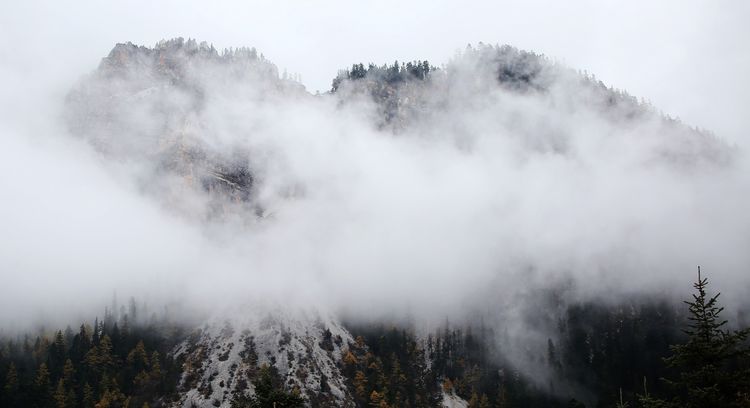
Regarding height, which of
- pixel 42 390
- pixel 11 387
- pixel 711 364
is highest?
pixel 711 364

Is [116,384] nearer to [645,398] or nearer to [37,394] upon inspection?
[37,394]

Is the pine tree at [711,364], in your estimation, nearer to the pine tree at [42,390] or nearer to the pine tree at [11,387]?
the pine tree at [11,387]

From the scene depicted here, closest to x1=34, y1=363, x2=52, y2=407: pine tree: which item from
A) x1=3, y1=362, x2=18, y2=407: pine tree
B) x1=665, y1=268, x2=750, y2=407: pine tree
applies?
x1=3, y1=362, x2=18, y2=407: pine tree

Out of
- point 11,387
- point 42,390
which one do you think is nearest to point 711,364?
point 42,390

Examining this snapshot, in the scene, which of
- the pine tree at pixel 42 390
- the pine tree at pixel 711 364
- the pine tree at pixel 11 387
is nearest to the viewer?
the pine tree at pixel 711 364

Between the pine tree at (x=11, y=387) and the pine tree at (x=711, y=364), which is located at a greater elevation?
the pine tree at (x=711, y=364)

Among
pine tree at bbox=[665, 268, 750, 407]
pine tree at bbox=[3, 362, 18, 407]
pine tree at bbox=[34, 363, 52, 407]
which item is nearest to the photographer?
pine tree at bbox=[665, 268, 750, 407]

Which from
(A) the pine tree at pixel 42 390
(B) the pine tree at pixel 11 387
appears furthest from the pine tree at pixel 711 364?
(A) the pine tree at pixel 42 390

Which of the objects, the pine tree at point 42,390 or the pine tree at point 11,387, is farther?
the pine tree at point 42,390

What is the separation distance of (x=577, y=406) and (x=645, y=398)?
7305 inches

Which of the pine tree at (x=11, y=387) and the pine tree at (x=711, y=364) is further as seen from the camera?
the pine tree at (x=11, y=387)

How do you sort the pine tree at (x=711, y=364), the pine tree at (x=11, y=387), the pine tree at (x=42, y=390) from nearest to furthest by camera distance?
the pine tree at (x=711, y=364) → the pine tree at (x=11, y=387) → the pine tree at (x=42, y=390)

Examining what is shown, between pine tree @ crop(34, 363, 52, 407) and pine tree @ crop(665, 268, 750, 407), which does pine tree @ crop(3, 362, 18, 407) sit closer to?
pine tree @ crop(34, 363, 52, 407)

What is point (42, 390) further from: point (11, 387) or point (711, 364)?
point (711, 364)
